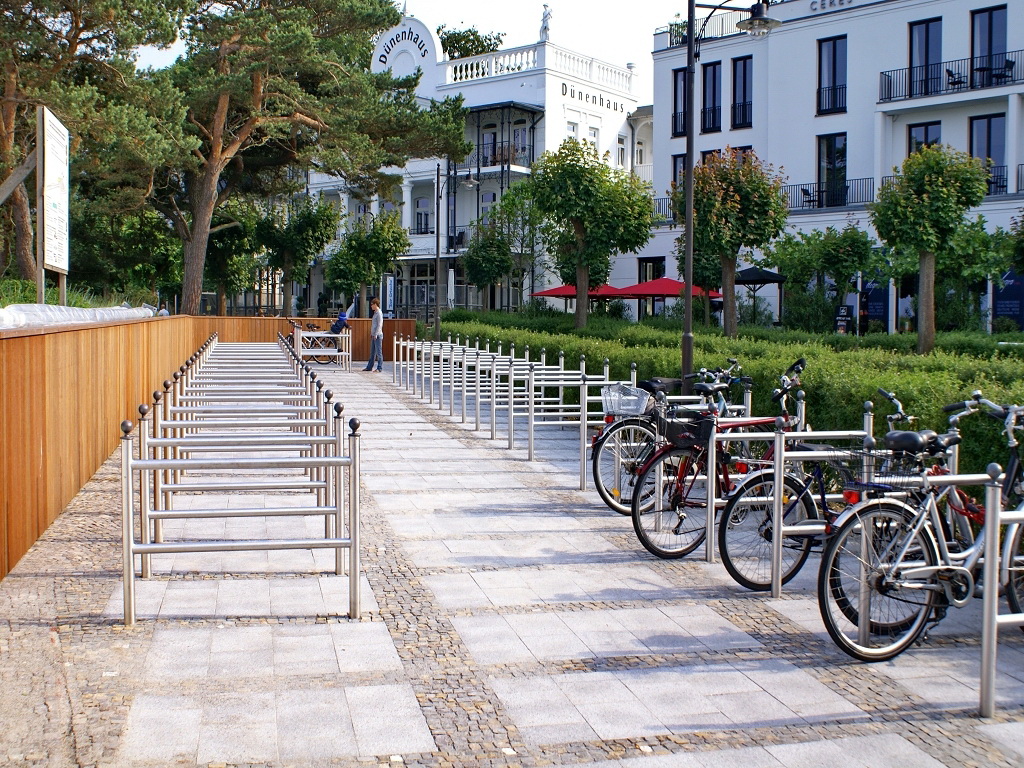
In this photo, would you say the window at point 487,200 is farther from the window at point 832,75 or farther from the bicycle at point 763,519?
the bicycle at point 763,519

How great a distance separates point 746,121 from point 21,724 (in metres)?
38.5

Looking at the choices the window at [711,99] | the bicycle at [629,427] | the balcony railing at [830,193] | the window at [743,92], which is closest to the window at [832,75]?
the balcony railing at [830,193]

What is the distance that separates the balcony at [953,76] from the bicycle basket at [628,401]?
27865mm

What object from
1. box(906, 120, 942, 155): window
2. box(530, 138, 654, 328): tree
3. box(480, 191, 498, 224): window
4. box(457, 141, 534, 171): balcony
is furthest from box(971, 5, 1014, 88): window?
box(480, 191, 498, 224): window

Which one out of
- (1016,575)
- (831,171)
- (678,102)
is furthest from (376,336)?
(1016,575)

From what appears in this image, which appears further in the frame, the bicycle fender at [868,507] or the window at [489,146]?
the window at [489,146]

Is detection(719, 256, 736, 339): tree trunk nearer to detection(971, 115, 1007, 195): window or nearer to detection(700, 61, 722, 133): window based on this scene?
detection(971, 115, 1007, 195): window

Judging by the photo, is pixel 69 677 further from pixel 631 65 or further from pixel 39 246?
pixel 631 65

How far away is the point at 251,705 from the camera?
4.85 m

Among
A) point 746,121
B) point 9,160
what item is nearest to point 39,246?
point 9,160

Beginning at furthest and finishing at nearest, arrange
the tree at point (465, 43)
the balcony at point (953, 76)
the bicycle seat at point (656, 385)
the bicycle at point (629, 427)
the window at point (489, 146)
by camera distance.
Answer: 1. the tree at point (465, 43)
2. the window at point (489, 146)
3. the balcony at point (953, 76)
4. the bicycle seat at point (656, 385)
5. the bicycle at point (629, 427)

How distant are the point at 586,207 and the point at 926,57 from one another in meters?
12.8

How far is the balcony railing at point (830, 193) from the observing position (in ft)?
117

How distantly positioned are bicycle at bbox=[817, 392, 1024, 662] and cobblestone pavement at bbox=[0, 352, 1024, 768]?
19cm
